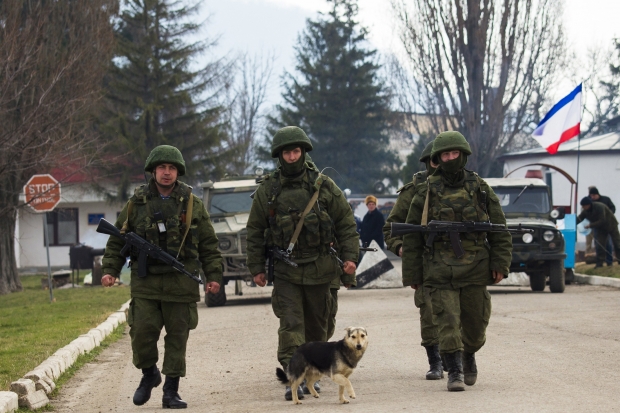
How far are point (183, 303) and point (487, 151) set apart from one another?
3382cm

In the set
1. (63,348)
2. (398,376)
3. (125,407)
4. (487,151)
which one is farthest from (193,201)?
(487,151)

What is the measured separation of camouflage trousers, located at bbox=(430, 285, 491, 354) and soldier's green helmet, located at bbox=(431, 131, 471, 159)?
1.03 meters

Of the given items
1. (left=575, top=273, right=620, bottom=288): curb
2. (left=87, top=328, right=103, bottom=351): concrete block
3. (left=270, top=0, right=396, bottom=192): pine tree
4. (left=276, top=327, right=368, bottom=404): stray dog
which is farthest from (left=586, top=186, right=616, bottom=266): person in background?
(left=270, top=0, right=396, bottom=192): pine tree

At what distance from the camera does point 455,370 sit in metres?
7.23

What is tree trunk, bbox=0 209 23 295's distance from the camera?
23.8 m

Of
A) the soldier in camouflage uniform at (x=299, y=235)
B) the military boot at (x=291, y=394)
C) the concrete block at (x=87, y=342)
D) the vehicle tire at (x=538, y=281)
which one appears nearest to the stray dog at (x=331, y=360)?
the military boot at (x=291, y=394)

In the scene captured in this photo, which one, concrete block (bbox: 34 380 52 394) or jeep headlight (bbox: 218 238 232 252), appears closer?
concrete block (bbox: 34 380 52 394)

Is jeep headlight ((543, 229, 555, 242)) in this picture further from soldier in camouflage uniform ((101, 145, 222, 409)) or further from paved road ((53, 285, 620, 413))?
soldier in camouflage uniform ((101, 145, 222, 409))

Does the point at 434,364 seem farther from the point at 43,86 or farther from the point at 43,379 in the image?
the point at 43,86

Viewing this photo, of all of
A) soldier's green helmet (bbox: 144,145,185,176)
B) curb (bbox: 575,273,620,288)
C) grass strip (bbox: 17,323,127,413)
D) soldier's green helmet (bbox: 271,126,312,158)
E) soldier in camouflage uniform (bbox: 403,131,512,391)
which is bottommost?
grass strip (bbox: 17,323,127,413)

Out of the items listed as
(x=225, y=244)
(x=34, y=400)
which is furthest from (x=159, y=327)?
(x=225, y=244)

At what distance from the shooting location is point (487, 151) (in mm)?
39875

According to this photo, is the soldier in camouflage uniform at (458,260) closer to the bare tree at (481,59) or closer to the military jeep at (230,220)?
the military jeep at (230,220)

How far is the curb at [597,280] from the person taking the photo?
18.5 metres
